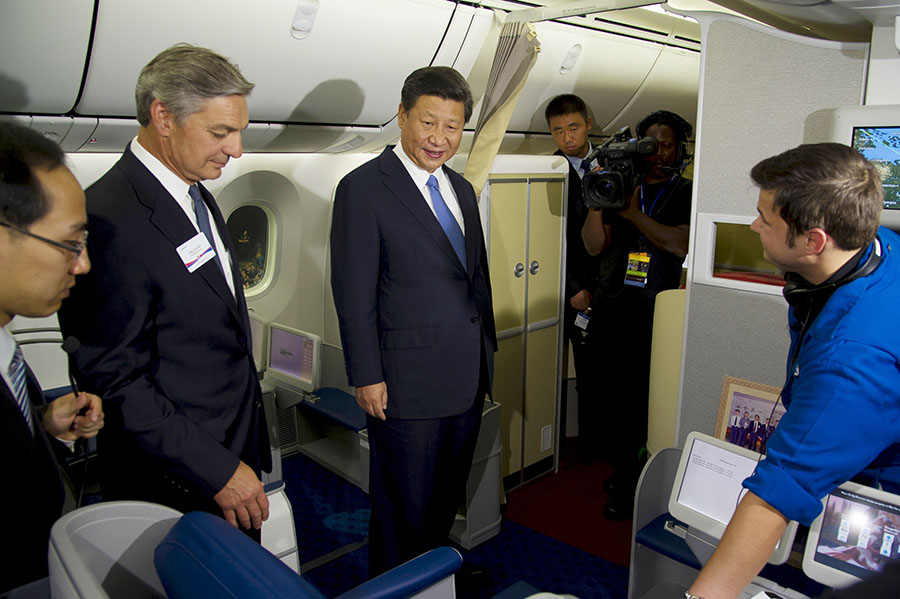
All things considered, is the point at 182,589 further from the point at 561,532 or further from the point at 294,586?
the point at 561,532

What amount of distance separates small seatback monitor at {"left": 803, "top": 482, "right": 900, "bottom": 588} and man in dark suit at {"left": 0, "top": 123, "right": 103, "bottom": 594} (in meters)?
1.74

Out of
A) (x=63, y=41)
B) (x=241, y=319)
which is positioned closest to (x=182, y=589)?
(x=241, y=319)

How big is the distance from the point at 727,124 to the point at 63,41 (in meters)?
2.45

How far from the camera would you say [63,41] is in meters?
2.34

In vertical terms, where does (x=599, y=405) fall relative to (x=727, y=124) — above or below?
below

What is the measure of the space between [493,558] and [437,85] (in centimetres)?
234

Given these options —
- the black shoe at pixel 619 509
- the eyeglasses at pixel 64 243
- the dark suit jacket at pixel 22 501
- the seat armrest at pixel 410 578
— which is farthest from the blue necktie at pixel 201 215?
the black shoe at pixel 619 509

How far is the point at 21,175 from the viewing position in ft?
4.05

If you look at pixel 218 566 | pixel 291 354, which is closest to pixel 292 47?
pixel 291 354

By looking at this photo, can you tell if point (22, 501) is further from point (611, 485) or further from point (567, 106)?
point (567, 106)

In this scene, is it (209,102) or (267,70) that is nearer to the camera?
(209,102)

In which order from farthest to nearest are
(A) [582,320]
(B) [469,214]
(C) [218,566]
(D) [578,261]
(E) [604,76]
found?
(E) [604,76] → (D) [578,261] → (A) [582,320] → (B) [469,214] → (C) [218,566]

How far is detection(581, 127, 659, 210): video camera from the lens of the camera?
3.39 metres

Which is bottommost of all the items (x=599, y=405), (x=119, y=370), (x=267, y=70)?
(x=599, y=405)
